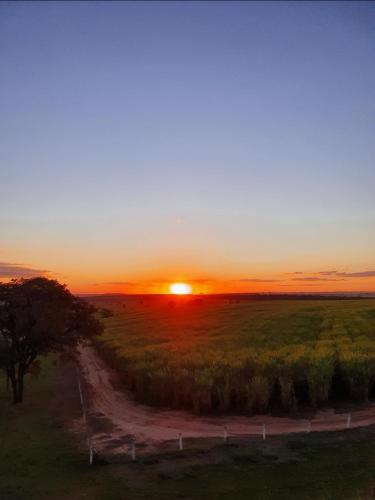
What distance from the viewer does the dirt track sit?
1101 inches

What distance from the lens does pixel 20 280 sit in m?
37.6

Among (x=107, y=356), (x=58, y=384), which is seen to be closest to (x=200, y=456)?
(x=58, y=384)

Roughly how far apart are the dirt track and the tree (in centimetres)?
509

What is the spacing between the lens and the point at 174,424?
30.6 metres

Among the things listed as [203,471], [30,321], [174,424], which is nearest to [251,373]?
[174,424]

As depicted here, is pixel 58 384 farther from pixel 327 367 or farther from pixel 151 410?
pixel 327 367

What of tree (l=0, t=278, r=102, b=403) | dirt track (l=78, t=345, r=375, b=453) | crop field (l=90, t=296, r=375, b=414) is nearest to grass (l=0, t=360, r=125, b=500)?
dirt track (l=78, t=345, r=375, b=453)

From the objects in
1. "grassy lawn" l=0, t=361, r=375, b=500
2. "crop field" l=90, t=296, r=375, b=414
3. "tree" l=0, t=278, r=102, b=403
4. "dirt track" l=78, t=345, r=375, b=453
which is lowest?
"dirt track" l=78, t=345, r=375, b=453

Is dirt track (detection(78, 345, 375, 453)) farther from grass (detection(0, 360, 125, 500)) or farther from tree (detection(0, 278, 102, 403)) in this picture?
tree (detection(0, 278, 102, 403))

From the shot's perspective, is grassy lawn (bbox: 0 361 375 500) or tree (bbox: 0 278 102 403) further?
tree (bbox: 0 278 102 403)

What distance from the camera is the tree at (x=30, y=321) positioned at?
118 ft

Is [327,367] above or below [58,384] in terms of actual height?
above

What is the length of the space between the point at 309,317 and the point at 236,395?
39453 millimetres

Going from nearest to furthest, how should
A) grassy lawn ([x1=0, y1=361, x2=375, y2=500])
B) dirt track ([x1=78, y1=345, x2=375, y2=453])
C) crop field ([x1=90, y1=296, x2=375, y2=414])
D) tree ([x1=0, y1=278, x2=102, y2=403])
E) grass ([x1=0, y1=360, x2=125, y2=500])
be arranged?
grassy lawn ([x1=0, y1=361, x2=375, y2=500]) → grass ([x1=0, y1=360, x2=125, y2=500]) → dirt track ([x1=78, y1=345, x2=375, y2=453]) → crop field ([x1=90, y1=296, x2=375, y2=414]) → tree ([x1=0, y1=278, x2=102, y2=403])
